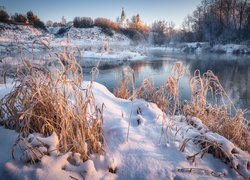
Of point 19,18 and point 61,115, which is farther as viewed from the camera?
point 19,18

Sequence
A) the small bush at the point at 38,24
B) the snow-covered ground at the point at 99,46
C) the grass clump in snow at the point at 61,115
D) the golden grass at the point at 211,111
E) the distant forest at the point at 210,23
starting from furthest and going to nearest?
the small bush at the point at 38,24 → the distant forest at the point at 210,23 → the snow-covered ground at the point at 99,46 → the golden grass at the point at 211,111 → the grass clump in snow at the point at 61,115

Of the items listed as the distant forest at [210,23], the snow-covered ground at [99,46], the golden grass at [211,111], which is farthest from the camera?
the distant forest at [210,23]

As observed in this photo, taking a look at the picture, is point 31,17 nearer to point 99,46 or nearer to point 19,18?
point 19,18

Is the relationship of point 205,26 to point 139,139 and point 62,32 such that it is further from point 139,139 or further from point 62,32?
point 139,139

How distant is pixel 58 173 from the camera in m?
1.44

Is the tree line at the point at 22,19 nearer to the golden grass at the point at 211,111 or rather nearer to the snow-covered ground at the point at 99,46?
the snow-covered ground at the point at 99,46

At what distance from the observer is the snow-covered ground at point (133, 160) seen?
1462 mm

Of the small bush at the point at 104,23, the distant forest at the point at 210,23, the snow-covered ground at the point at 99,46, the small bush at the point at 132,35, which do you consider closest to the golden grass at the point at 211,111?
the snow-covered ground at the point at 99,46

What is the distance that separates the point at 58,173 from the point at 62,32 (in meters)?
35.6

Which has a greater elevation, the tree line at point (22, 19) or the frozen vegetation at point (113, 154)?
the tree line at point (22, 19)

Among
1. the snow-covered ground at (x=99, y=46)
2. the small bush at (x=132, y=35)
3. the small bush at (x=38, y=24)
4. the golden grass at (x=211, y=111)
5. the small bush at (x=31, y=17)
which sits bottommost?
the golden grass at (x=211, y=111)

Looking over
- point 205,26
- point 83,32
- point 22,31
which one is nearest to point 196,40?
point 205,26

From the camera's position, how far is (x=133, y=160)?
168 centimetres

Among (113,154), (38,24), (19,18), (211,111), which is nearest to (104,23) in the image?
(38,24)
